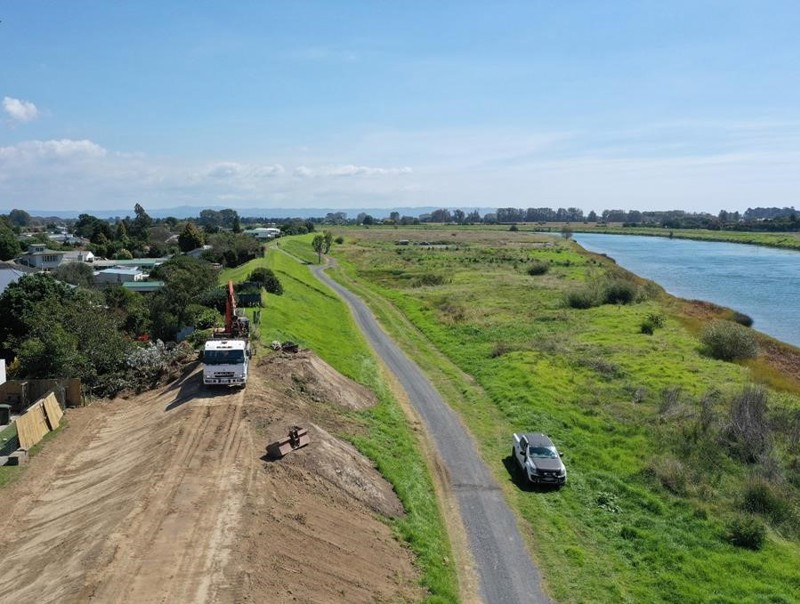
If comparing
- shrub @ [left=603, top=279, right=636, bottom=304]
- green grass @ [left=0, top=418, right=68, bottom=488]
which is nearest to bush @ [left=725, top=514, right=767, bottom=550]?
green grass @ [left=0, top=418, right=68, bottom=488]

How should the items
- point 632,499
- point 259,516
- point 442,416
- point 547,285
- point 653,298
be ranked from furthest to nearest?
point 547,285
point 653,298
point 442,416
point 632,499
point 259,516

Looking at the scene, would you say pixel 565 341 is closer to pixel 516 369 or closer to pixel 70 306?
pixel 516 369

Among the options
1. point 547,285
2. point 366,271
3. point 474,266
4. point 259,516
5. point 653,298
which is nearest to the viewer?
point 259,516

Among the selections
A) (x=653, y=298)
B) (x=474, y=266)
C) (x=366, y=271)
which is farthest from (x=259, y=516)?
(x=474, y=266)

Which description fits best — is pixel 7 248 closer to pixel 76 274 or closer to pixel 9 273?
pixel 76 274

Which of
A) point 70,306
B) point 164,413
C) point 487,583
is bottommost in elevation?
point 487,583

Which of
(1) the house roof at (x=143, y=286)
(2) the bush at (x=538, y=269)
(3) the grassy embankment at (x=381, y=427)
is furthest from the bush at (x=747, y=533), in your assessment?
(2) the bush at (x=538, y=269)

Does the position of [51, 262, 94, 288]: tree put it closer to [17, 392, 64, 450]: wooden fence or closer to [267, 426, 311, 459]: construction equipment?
[17, 392, 64, 450]: wooden fence
